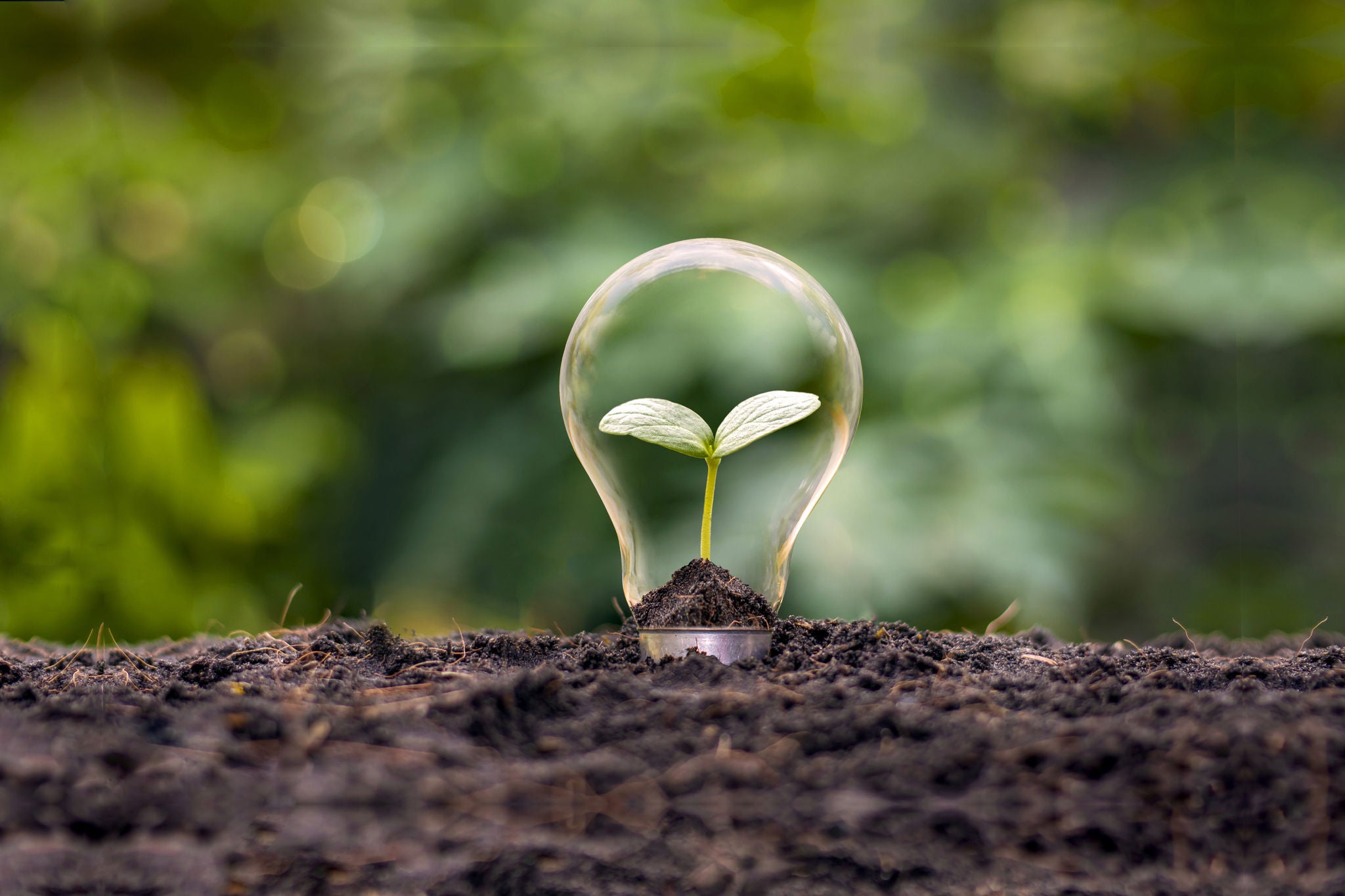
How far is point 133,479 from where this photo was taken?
2.24 metres

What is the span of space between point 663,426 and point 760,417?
10cm

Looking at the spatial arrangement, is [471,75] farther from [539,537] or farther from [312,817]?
[312,817]

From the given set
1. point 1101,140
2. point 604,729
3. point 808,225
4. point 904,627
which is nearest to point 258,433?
point 808,225

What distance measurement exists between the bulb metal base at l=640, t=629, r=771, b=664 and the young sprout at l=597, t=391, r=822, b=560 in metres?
0.11

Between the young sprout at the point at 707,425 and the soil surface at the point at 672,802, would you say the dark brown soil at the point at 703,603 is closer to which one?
the young sprout at the point at 707,425

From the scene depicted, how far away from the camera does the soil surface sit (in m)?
0.59

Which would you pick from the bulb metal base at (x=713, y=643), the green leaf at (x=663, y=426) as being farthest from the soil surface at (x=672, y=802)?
the green leaf at (x=663, y=426)

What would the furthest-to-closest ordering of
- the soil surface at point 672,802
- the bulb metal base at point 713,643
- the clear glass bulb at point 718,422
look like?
the clear glass bulb at point 718,422
the bulb metal base at point 713,643
the soil surface at point 672,802

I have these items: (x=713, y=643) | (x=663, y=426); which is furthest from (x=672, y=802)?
(x=663, y=426)

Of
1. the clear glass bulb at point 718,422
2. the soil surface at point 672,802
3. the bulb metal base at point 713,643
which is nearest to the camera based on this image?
the soil surface at point 672,802

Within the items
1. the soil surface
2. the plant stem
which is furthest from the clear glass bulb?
the soil surface

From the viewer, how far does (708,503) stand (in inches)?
41.1

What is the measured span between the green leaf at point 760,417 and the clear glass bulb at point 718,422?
1.2 inches

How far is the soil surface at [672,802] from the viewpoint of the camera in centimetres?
59
